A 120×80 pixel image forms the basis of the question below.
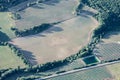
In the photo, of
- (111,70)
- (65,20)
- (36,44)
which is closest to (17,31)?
(36,44)

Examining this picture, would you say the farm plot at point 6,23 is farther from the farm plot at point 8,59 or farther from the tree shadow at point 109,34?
the tree shadow at point 109,34

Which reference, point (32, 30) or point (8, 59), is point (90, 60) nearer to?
point (32, 30)

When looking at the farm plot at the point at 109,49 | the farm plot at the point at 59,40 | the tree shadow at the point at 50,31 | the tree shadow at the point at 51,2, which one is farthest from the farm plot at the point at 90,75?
the tree shadow at the point at 51,2

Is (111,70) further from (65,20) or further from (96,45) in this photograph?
(65,20)

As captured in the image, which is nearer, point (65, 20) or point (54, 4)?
point (65, 20)

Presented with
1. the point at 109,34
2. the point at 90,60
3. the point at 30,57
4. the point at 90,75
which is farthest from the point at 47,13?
the point at 90,75

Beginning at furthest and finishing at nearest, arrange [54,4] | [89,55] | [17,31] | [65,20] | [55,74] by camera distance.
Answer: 1. [54,4]
2. [65,20]
3. [17,31]
4. [89,55]
5. [55,74]

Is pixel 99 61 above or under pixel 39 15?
under
